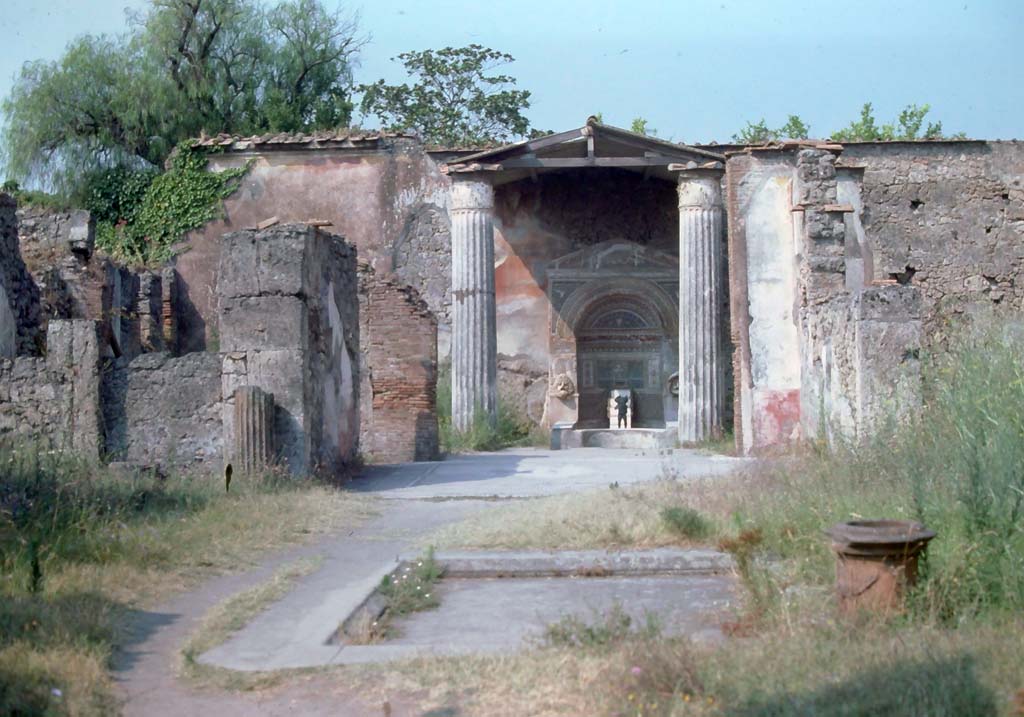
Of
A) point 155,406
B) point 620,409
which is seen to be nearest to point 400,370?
point 155,406

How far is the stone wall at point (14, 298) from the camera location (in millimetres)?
12805

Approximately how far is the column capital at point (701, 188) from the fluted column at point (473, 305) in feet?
9.27

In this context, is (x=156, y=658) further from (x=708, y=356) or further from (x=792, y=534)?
(x=708, y=356)

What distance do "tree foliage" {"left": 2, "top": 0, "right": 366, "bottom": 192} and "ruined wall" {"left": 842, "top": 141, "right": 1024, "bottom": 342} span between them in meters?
12.8

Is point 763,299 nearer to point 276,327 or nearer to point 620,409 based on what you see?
point 620,409

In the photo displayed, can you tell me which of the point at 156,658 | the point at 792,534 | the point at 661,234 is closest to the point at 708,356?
the point at 661,234

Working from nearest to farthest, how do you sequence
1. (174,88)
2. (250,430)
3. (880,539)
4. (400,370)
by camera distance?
(880,539) < (250,430) < (400,370) < (174,88)

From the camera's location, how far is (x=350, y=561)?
286 inches

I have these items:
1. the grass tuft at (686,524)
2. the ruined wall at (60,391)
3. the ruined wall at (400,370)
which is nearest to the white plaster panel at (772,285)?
the ruined wall at (400,370)

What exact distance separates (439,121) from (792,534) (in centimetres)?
2787

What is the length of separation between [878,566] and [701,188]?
528 inches

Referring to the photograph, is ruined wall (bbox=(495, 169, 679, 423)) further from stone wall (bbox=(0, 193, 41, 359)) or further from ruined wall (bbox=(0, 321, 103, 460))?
ruined wall (bbox=(0, 321, 103, 460))

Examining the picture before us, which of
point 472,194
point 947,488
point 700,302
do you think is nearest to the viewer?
point 947,488

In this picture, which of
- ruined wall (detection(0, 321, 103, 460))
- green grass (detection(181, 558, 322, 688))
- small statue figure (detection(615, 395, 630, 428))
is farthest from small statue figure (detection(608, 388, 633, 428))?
green grass (detection(181, 558, 322, 688))
